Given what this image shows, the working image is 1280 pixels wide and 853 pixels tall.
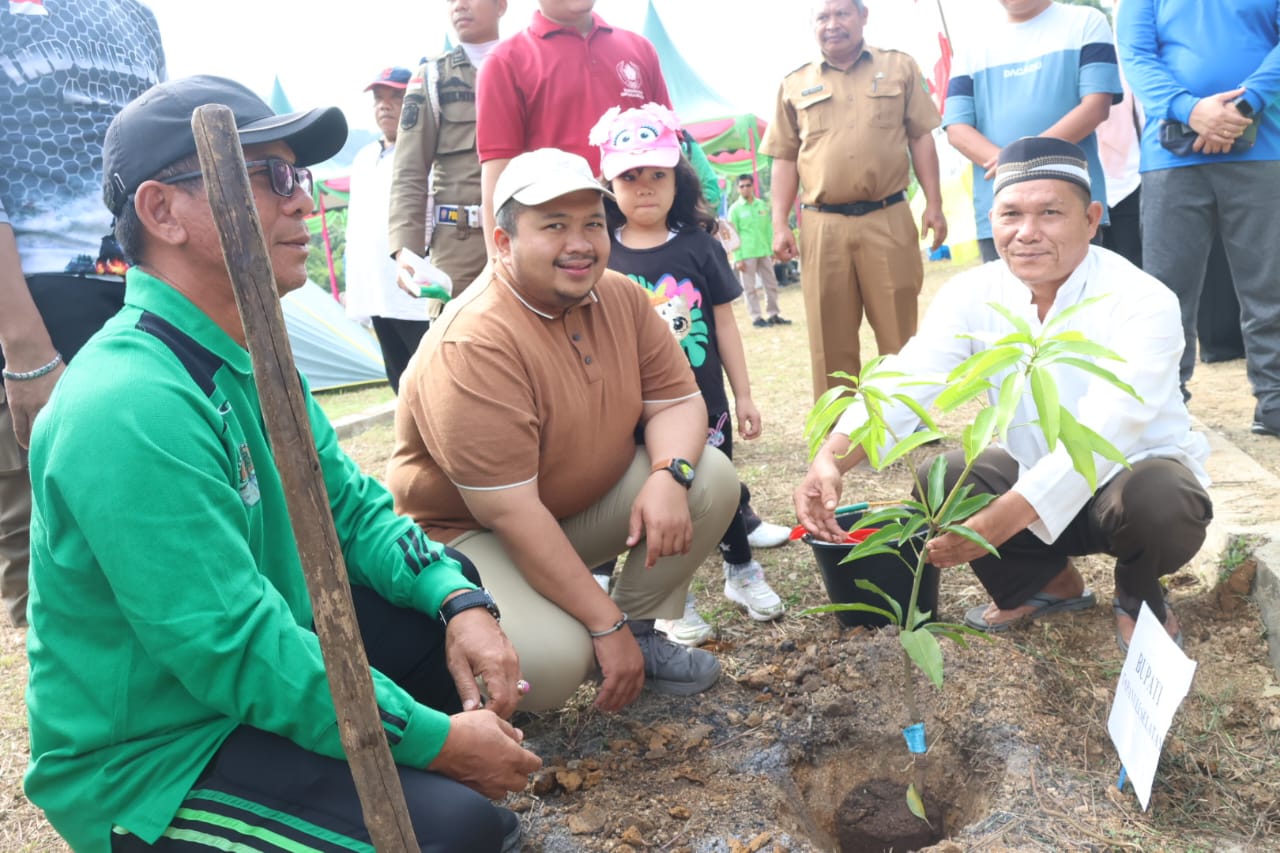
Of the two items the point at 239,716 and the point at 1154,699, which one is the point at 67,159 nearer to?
the point at 239,716

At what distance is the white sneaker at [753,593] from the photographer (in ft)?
9.59

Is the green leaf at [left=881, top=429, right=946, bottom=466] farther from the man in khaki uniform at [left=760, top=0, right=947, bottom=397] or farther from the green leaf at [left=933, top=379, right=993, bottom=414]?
the man in khaki uniform at [left=760, top=0, right=947, bottom=397]

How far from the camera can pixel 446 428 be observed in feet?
7.04

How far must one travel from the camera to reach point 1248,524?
280 cm

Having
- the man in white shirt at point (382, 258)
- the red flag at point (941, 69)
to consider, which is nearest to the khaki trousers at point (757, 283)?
the red flag at point (941, 69)

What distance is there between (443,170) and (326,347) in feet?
21.0

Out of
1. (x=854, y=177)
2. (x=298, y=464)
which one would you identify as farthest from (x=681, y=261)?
(x=298, y=464)

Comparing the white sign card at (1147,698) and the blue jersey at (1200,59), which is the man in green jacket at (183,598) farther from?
the blue jersey at (1200,59)

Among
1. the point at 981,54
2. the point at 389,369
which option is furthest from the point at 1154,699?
the point at 389,369

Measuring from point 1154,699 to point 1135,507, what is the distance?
1.93 ft

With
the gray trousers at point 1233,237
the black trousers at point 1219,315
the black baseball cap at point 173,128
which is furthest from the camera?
the black trousers at point 1219,315

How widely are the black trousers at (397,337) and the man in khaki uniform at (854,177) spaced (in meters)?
1.83

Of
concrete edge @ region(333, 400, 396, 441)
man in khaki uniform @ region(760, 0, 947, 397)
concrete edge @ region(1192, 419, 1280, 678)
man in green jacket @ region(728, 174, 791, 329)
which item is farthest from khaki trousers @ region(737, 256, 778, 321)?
concrete edge @ region(1192, 419, 1280, 678)

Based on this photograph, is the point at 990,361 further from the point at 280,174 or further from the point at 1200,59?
the point at 1200,59
